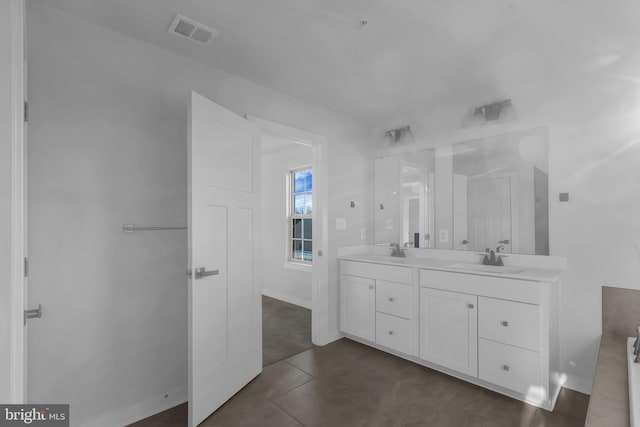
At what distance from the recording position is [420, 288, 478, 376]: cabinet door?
7.84 feet

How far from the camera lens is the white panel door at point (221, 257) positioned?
1.99m

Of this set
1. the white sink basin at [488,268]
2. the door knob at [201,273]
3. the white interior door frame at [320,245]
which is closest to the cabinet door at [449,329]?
the white sink basin at [488,268]

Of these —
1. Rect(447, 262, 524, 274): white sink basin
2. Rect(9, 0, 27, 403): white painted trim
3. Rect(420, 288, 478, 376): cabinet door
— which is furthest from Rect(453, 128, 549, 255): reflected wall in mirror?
Rect(9, 0, 27, 403): white painted trim

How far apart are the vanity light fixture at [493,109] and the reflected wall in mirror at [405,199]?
60 centimetres

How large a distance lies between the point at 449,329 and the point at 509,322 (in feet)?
1.54

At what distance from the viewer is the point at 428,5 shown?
68.1 inches

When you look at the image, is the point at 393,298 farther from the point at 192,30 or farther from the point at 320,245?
the point at 192,30

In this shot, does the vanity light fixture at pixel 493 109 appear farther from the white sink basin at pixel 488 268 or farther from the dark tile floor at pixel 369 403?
the dark tile floor at pixel 369 403

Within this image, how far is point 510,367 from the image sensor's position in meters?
2.18

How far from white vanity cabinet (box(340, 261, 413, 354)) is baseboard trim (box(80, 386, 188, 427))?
5.56ft

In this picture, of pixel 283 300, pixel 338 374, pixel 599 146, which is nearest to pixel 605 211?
pixel 599 146

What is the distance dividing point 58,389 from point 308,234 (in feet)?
11.6

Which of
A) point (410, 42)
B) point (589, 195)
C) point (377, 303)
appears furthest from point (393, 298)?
point (410, 42)

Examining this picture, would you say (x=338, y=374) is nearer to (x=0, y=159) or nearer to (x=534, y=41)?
(x=0, y=159)
